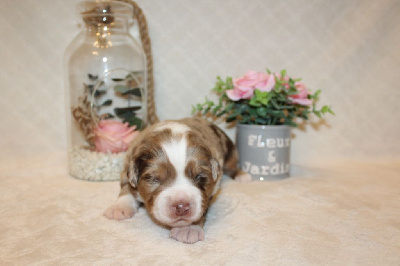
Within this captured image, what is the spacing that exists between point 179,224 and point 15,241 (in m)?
0.78

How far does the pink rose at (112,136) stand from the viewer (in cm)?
278

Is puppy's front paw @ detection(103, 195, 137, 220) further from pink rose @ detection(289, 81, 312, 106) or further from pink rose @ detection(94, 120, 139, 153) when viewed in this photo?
pink rose @ detection(289, 81, 312, 106)

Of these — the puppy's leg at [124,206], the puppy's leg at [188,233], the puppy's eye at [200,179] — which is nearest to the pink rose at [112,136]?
the puppy's leg at [124,206]

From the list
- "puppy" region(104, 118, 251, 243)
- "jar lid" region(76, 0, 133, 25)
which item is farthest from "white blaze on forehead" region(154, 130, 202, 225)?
"jar lid" region(76, 0, 133, 25)

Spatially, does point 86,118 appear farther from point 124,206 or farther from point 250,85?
point 250,85

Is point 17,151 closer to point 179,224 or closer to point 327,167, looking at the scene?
point 179,224

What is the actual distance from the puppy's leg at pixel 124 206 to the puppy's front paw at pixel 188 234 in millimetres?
382

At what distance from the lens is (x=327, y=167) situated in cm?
350

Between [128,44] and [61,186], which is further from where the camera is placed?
[128,44]

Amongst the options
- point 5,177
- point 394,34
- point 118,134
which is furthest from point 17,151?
point 394,34

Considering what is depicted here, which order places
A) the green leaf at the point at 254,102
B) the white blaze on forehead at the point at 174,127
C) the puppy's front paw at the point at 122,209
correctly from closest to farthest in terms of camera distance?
the puppy's front paw at the point at 122,209, the white blaze on forehead at the point at 174,127, the green leaf at the point at 254,102

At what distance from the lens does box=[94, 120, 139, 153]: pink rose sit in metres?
2.78

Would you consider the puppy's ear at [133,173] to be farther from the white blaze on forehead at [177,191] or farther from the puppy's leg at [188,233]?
the puppy's leg at [188,233]

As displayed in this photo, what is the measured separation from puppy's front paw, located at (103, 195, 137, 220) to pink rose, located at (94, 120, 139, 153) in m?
0.74
